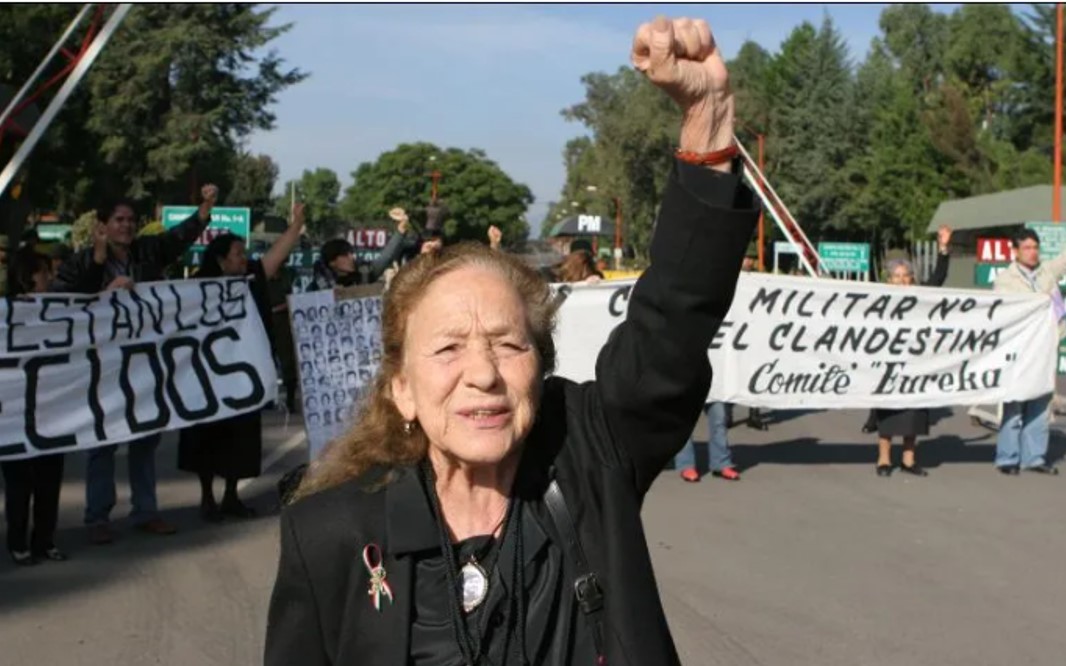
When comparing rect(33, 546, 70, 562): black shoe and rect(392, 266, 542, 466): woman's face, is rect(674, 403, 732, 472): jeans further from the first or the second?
rect(392, 266, 542, 466): woman's face

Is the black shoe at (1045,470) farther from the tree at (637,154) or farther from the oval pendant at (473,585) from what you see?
the tree at (637,154)

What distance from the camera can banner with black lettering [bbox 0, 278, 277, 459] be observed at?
354 inches

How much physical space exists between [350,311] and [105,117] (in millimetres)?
42663

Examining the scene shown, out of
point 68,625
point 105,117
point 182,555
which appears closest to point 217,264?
point 182,555

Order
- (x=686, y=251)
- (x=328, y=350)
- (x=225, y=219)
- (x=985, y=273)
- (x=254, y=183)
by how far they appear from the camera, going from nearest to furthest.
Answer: (x=686, y=251)
(x=328, y=350)
(x=985, y=273)
(x=225, y=219)
(x=254, y=183)

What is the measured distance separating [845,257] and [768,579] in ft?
129

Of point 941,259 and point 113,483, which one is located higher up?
point 941,259

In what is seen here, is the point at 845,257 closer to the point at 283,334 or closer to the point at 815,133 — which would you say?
the point at 815,133

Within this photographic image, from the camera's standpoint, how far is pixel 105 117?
51.0 m

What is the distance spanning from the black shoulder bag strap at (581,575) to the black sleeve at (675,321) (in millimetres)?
134

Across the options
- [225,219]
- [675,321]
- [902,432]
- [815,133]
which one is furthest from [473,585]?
[815,133]

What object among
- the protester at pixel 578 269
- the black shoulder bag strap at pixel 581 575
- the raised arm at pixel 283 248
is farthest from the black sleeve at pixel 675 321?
the protester at pixel 578 269

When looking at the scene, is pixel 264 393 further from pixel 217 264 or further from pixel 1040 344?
pixel 1040 344

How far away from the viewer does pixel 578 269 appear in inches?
494
